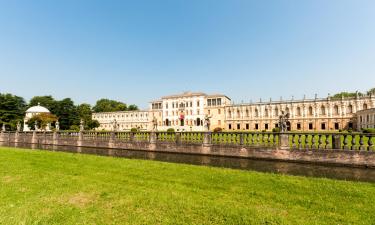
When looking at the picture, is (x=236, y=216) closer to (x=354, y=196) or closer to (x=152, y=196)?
(x=152, y=196)

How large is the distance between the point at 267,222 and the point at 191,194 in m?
1.95

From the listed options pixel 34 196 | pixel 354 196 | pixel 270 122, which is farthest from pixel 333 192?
pixel 270 122

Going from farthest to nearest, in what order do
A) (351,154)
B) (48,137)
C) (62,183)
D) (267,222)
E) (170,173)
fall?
(48,137)
(351,154)
(170,173)
(62,183)
(267,222)

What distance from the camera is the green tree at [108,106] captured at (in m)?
109

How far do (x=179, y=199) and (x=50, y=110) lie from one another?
92862 mm

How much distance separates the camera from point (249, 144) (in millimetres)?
12883

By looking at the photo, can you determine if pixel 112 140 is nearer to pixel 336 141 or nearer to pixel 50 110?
pixel 336 141

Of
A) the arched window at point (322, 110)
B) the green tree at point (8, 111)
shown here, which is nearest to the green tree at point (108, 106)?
the green tree at point (8, 111)

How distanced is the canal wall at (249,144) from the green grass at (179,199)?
4891 mm

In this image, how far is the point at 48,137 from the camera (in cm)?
2464

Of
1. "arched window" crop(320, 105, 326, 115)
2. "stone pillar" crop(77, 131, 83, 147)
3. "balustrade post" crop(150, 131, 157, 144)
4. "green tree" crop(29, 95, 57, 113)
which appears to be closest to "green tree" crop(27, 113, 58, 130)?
"green tree" crop(29, 95, 57, 113)

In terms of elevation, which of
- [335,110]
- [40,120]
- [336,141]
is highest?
[335,110]

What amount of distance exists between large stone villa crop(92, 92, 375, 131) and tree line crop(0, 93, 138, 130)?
13471 millimetres

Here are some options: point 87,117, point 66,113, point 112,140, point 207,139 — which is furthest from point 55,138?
point 66,113
